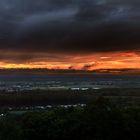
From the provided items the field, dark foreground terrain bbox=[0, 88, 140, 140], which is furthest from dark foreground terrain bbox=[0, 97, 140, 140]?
the field

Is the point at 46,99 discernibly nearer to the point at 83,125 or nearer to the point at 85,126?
the point at 83,125

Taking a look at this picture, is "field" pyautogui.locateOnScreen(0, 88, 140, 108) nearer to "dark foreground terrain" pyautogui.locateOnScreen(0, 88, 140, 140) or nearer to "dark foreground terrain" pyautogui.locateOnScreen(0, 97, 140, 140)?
"dark foreground terrain" pyautogui.locateOnScreen(0, 88, 140, 140)

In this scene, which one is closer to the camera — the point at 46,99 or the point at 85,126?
A: the point at 85,126

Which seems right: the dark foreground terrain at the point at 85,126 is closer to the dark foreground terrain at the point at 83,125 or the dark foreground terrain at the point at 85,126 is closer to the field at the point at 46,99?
the dark foreground terrain at the point at 83,125

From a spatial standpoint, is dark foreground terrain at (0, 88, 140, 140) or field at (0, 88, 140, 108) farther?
field at (0, 88, 140, 108)

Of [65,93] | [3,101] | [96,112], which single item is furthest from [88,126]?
[65,93]

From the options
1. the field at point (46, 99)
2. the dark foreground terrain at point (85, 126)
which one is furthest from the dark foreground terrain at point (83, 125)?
the field at point (46, 99)

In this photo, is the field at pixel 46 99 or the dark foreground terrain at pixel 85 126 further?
the field at pixel 46 99

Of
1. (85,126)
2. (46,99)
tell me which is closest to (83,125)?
(85,126)
